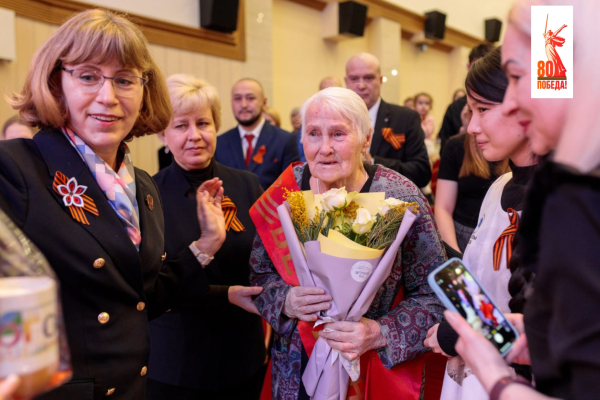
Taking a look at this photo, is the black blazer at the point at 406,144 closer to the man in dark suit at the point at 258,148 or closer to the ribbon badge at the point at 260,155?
the man in dark suit at the point at 258,148

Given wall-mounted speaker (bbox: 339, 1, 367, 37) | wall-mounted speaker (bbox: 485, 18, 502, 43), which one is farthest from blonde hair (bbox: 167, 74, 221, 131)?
wall-mounted speaker (bbox: 485, 18, 502, 43)

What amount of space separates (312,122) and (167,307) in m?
0.89

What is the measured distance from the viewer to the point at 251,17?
22.1 feet

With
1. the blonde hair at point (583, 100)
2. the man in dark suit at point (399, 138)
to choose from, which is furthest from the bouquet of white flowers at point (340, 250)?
the man in dark suit at point (399, 138)

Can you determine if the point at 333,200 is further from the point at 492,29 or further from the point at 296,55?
the point at 492,29

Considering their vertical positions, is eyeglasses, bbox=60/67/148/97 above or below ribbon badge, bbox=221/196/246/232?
above

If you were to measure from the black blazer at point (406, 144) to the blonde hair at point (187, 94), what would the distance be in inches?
62.4

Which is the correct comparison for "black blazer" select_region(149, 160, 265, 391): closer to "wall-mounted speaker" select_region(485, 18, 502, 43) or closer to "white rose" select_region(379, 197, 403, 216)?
"white rose" select_region(379, 197, 403, 216)

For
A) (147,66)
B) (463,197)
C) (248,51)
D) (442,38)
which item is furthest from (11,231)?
(442,38)

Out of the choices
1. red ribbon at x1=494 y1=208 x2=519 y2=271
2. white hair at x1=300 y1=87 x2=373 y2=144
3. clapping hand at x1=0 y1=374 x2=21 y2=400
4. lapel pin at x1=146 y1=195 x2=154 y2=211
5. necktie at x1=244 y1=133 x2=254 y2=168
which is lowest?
clapping hand at x1=0 y1=374 x2=21 y2=400

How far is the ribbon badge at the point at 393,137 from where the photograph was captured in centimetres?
381

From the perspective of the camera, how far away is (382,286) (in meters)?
1.88

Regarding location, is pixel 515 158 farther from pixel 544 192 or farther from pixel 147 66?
pixel 147 66

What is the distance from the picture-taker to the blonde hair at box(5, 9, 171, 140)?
1484 mm
